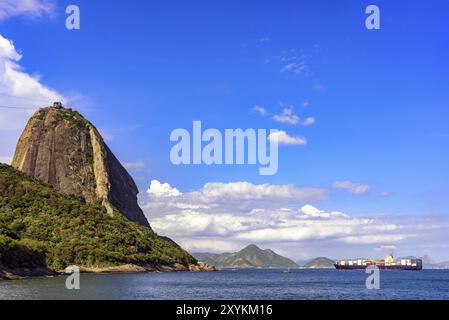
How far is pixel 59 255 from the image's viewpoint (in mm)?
184875

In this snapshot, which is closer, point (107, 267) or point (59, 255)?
point (59, 255)
